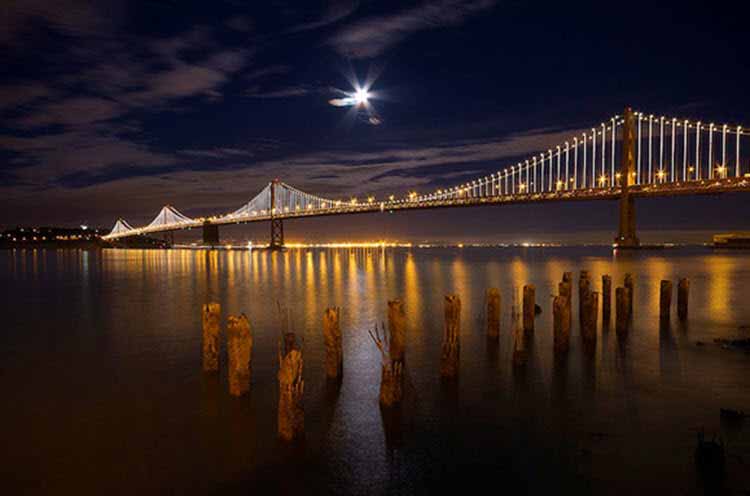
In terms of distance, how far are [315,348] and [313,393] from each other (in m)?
3.25

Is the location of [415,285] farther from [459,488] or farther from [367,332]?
[459,488]

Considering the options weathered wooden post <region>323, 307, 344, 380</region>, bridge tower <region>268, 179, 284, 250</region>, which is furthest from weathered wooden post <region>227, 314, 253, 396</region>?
bridge tower <region>268, 179, 284, 250</region>

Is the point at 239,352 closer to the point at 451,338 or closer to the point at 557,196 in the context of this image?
the point at 451,338

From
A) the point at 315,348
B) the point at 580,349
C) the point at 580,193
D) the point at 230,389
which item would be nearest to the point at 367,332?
the point at 315,348

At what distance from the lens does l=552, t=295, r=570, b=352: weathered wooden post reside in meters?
9.30

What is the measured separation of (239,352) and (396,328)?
2.43 m

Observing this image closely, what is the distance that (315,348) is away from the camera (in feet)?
36.2

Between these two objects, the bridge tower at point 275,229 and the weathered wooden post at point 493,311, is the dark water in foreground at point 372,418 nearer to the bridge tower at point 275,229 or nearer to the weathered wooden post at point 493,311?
the weathered wooden post at point 493,311

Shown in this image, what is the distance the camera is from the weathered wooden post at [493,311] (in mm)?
10344

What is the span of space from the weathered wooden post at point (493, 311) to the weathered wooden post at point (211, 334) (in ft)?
15.1

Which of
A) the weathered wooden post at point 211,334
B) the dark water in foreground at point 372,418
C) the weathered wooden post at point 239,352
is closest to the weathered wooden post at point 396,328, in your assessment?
the dark water in foreground at point 372,418

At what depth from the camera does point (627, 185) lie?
53781mm

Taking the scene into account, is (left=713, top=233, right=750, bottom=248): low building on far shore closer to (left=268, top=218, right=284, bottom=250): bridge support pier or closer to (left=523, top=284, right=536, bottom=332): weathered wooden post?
(left=268, top=218, right=284, bottom=250): bridge support pier

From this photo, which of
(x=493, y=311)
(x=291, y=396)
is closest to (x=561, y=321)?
(x=493, y=311)
